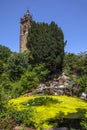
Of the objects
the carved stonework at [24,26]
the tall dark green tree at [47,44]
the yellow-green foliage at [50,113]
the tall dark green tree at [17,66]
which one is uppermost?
the carved stonework at [24,26]

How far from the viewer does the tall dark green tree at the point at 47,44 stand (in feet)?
108

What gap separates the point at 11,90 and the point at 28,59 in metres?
7.11

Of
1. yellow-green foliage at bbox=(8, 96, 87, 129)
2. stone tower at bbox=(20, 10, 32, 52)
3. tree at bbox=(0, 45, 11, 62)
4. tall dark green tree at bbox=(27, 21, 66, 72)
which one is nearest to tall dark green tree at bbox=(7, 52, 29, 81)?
tall dark green tree at bbox=(27, 21, 66, 72)

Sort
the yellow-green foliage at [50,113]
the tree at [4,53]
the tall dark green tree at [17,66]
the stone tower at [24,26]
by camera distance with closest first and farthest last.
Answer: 1. the yellow-green foliage at [50,113]
2. the tall dark green tree at [17,66]
3. the tree at [4,53]
4. the stone tower at [24,26]

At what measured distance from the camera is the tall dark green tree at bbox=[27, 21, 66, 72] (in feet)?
108

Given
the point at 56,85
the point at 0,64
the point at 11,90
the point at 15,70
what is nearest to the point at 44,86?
the point at 56,85

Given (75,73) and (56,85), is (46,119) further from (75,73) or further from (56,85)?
(75,73)

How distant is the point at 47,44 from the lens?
33719 mm

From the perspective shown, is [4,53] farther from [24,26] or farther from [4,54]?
[24,26]

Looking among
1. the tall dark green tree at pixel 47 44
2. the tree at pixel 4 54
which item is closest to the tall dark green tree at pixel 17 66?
the tall dark green tree at pixel 47 44

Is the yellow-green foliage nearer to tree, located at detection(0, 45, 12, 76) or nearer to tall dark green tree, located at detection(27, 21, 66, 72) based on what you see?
tall dark green tree, located at detection(27, 21, 66, 72)

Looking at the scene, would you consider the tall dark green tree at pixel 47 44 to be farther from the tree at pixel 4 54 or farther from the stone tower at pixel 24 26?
the stone tower at pixel 24 26

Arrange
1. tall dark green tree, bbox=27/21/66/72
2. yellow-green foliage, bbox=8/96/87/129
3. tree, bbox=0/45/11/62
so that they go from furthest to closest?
tree, bbox=0/45/11/62 → tall dark green tree, bbox=27/21/66/72 → yellow-green foliage, bbox=8/96/87/129

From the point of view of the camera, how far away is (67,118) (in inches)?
596
